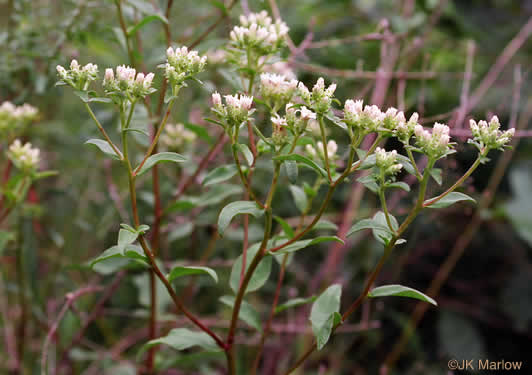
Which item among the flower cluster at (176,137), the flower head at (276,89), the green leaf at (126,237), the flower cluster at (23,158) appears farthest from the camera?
the flower cluster at (176,137)

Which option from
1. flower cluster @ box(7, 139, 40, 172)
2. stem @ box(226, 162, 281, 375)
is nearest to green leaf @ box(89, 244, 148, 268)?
stem @ box(226, 162, 281, 375)

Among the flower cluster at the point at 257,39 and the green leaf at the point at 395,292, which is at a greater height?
the flower cluster at the point at 257,39

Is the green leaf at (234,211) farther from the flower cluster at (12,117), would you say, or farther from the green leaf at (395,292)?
the flower cluster at (12,117)

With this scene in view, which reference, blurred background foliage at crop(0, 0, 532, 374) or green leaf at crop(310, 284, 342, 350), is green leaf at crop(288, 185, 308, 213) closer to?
green leaf at crop(310, 284, 342, 350)

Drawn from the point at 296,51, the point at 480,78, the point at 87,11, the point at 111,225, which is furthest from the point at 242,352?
the point at 480,78

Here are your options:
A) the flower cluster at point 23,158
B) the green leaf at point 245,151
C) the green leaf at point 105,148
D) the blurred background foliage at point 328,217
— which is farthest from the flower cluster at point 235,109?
the blurred background foliage at point 328,217

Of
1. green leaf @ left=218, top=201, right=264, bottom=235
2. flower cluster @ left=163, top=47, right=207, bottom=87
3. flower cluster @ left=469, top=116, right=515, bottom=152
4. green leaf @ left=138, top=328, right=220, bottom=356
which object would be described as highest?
flower cluster @ left=163, top=47, right=207, bottom=87

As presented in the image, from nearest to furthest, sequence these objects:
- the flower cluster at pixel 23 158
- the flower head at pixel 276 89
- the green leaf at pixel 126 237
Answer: the green leaf at pixel 126 237 → the flower head at pixel 276 89 → the flower cluster at pixel 23 158

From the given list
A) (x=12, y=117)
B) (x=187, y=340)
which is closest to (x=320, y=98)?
(x=187, y=340)
